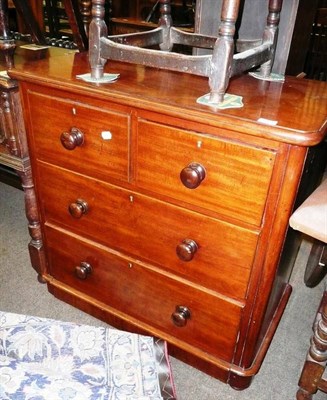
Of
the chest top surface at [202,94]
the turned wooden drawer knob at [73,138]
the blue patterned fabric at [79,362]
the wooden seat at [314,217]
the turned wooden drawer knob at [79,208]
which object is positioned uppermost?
the chest top surface at [202,94]

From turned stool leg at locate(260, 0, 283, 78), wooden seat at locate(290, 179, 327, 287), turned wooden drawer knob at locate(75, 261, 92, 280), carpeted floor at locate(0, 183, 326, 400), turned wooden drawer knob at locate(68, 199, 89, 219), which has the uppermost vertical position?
turned stool leg at locate(260, 0, 283, 78)

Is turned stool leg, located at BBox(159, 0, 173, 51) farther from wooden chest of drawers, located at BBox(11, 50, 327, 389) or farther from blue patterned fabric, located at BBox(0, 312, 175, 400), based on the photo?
blue patterned fabric, located at BBox(0, 312, 175, 400)

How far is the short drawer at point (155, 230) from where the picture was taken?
1056mm

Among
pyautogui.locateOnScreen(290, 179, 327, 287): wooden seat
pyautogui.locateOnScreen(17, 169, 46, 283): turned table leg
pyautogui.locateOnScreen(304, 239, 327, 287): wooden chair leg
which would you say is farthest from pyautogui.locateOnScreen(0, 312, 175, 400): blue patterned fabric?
Answer: pyautogui.locateOnScreen(304, 239, 327, 287): wooden chair leg

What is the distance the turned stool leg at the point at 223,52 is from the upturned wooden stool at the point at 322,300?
348mm

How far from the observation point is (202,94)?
1.04 meters

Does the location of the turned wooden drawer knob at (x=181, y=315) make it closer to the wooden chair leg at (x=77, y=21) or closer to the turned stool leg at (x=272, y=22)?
the turned stool leg at (x=272, y=22)

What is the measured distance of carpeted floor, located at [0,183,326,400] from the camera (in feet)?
4.33

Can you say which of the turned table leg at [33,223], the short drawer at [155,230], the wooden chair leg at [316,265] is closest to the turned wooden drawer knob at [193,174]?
the short drawer at [155,230]

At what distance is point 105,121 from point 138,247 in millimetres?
421

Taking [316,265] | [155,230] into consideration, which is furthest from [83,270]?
[316,265]

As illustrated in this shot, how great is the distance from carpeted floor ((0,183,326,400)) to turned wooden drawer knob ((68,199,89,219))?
1.67 feet

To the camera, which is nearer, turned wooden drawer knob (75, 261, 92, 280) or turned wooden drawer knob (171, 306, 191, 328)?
turned wooden drawer knob (171, 306, 191, 328)

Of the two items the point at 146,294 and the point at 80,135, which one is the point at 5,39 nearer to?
the point at 80,135
